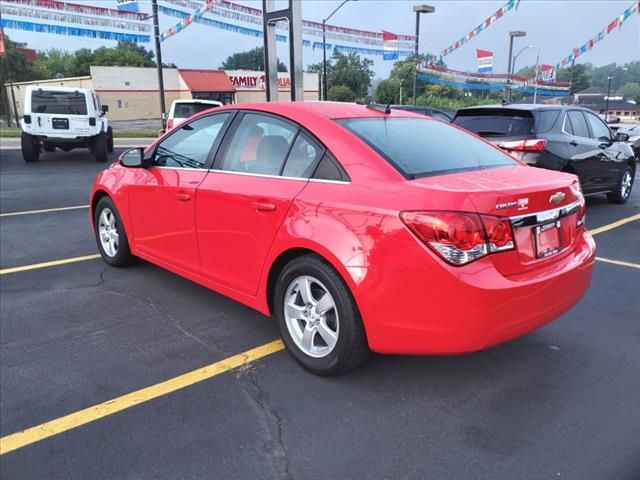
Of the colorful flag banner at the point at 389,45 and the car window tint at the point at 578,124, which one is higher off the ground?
the colorful flag banner at the point at 389,45

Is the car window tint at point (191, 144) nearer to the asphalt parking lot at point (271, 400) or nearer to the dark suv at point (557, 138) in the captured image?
the asphalt parking lot at point (271, 400)

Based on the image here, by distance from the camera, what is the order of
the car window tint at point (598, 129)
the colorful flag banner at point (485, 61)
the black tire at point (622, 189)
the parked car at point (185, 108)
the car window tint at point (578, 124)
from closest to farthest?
1. the car window tint at point (578, 124)
2. the car window tint at point (598, 129)
3. the black tire at point (622, 189)
4. the parked car at point (185, 108)
5. the colorful flag banner at point (485, 61)

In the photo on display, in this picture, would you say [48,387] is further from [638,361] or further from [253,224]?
[638,361]

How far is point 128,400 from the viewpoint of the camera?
2.89 metres

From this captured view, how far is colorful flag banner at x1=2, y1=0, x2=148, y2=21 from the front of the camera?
53.0 ft

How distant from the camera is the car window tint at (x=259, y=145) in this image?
3.42 metres

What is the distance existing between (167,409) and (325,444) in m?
0.87

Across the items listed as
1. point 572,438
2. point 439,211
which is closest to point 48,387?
point 439,211

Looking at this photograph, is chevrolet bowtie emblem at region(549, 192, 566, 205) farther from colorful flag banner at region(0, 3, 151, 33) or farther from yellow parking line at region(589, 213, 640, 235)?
colorful flag banner at region(0, 3, 151, 33)

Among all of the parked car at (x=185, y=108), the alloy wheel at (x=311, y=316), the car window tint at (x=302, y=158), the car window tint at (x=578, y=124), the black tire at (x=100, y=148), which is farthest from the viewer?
the parked car at (x=185, y=108)

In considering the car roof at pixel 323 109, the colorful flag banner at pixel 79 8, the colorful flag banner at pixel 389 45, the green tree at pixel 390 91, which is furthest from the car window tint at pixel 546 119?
the colorful flag banner at pixel 389 45

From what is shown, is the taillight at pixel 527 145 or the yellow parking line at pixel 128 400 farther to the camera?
the taillight at pixel 527 145

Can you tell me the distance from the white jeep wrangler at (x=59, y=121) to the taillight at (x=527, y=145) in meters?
11.8

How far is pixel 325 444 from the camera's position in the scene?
2.53 meters
